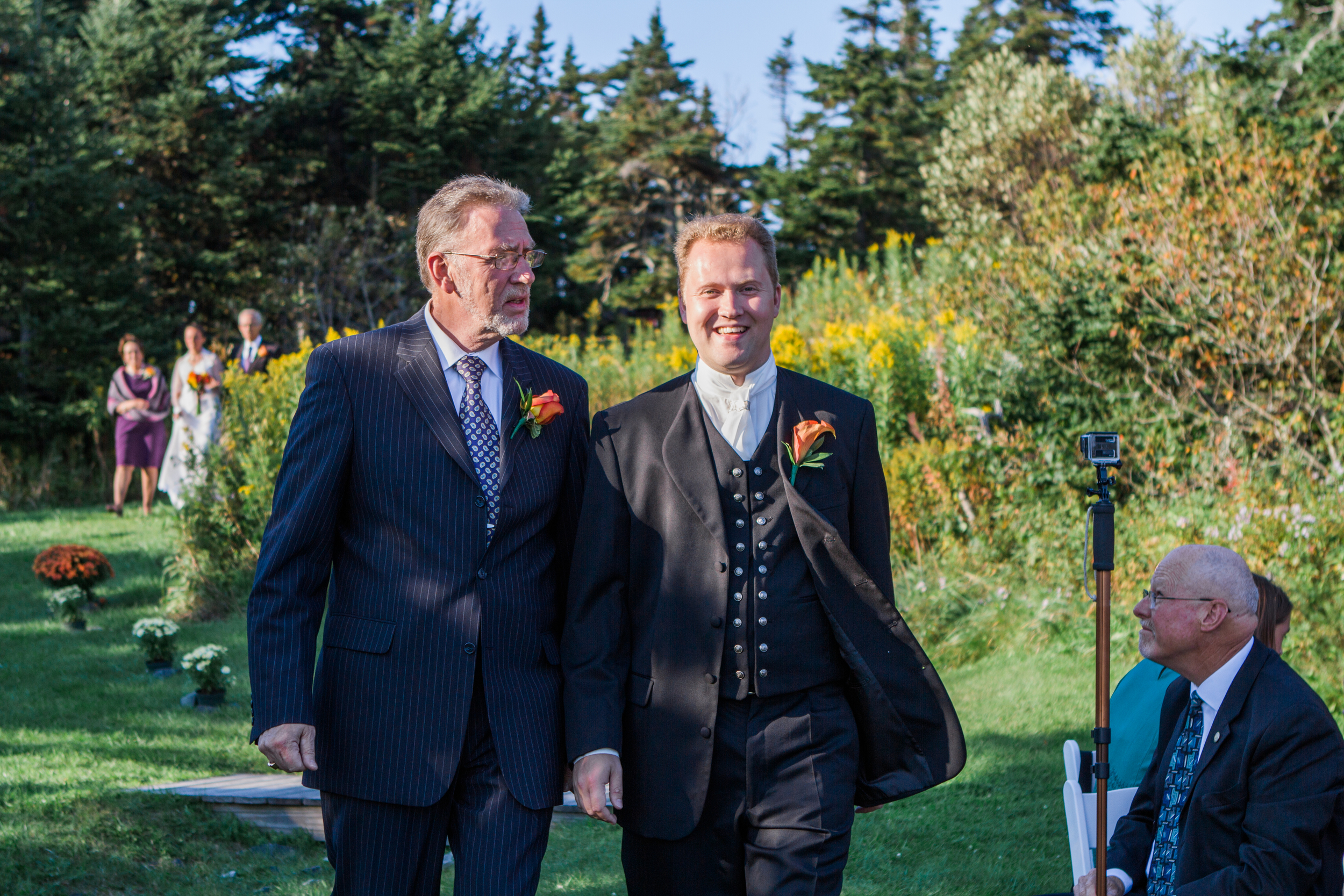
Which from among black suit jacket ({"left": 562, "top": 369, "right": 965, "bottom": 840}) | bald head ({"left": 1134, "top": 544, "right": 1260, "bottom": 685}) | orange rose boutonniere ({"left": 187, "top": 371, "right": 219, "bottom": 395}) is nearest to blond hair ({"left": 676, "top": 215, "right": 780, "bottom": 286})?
black suit jacket ({"left": 562, "top": 369, "right": 965, "bottom": 840})

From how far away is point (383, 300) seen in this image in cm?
2062

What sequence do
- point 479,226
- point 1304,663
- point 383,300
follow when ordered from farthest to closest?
point 383,300 → point 1304,663 → point 479,226

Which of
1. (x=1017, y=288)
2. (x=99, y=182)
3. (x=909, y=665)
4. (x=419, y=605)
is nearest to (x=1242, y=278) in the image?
(x=1017, y=288)

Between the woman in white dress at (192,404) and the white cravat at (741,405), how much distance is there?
30.4 ft

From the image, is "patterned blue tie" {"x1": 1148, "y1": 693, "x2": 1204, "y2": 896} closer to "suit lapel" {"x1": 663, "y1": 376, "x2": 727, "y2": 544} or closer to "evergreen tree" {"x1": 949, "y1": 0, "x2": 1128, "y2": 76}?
"suit lapel" {"x1": 663, "y1": 376, "x2": 727, "y2": 544}

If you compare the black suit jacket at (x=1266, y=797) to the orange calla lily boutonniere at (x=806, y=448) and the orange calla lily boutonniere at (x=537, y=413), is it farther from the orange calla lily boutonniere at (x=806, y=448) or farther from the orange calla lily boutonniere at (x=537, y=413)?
the orange calla lily boutonniere at (x=537, y=413)

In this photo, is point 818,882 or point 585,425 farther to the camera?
point 585,425

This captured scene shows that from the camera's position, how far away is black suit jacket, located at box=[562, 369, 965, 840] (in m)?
2.51

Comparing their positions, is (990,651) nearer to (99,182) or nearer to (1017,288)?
(1017,288)

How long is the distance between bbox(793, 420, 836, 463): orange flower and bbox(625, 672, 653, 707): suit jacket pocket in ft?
1.94

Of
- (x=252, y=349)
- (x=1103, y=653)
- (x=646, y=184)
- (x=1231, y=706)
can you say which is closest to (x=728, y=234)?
(x=1103, y=653)

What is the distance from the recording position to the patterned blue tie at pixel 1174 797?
2920mm

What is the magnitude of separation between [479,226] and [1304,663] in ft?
15.2

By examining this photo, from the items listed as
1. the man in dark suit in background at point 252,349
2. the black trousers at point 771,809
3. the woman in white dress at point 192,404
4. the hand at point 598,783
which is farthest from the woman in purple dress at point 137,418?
the black trousers at point 771,809
